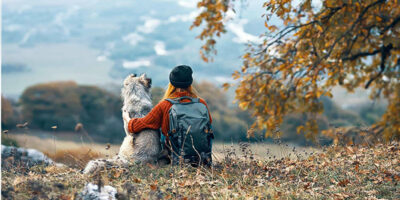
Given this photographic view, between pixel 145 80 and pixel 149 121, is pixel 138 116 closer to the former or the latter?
pixel 149 121

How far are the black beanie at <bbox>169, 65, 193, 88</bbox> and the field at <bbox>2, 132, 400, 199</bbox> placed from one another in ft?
3.95

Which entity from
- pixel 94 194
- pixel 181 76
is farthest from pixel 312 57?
pixel 94 194

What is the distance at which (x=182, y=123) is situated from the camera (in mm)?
5828

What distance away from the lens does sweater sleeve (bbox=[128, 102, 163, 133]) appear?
5922 millimetres

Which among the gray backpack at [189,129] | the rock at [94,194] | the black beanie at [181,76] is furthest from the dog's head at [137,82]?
the rock at [94,194]

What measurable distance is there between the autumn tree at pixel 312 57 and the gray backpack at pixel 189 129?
4.14 m

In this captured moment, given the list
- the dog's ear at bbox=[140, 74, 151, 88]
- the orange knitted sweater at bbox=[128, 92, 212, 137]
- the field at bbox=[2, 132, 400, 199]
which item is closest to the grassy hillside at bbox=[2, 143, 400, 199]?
the field at bbox=[2, 132, 400, 199]

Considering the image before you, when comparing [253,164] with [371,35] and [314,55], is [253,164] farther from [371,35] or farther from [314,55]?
[371,35]

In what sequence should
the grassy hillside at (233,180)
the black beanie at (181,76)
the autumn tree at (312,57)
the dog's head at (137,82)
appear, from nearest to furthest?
1. the grassy hillside at (233,180)
2. the black beanie at (181,76)
3. the dog's head at (137,82)
4. the autumn tree at (312,57)

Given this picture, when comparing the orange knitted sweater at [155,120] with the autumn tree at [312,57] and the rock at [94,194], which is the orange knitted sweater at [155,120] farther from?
the autumn tree at [312,57]

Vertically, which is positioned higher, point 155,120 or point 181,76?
point 181,76

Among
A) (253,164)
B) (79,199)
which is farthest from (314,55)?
(79,199)

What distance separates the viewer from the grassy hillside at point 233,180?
478cm

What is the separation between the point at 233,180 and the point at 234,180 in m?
0.01
